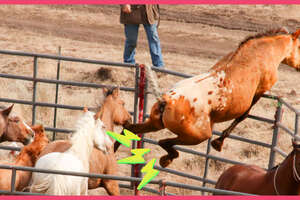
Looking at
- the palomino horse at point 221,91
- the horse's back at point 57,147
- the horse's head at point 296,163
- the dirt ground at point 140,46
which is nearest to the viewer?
the horse's head at point 296,163

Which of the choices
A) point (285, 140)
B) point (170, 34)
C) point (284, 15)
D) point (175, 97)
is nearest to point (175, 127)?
point (175, 97)

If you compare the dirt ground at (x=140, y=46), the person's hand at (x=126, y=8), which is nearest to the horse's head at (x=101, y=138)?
the dirt ground at (x=140, y=46)

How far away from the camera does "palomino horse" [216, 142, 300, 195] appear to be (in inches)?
216

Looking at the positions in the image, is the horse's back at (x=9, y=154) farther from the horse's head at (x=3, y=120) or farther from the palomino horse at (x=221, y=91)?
the palomino horse at (x=221, y=91)

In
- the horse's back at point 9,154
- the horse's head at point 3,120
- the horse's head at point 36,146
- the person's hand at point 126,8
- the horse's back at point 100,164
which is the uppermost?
the person's hand at point 126,8

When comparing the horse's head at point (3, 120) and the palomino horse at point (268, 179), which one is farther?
the horse's head at point (3, 120)

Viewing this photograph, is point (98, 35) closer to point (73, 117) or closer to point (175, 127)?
point (73, 117)

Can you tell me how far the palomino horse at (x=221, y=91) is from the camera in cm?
563

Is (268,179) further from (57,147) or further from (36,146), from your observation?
(36,146)

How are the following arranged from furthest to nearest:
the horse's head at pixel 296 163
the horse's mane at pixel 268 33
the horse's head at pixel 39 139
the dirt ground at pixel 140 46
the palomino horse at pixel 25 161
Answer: the dirt ground at pixel 140 46 → the horse's head at pixel 39 139 → the palomino horse at pixel 25 161 → the horse's mane at pixel 268 33 → the horse's head at pixel 296 163

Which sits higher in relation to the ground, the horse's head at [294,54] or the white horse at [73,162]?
the horse's head at [294,54]

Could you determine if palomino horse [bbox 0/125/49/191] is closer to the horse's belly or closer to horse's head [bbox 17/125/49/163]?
horse's head [bbox 17/125/49/163]

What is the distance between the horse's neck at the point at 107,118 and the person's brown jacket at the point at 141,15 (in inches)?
112

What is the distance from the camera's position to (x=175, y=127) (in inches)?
222
